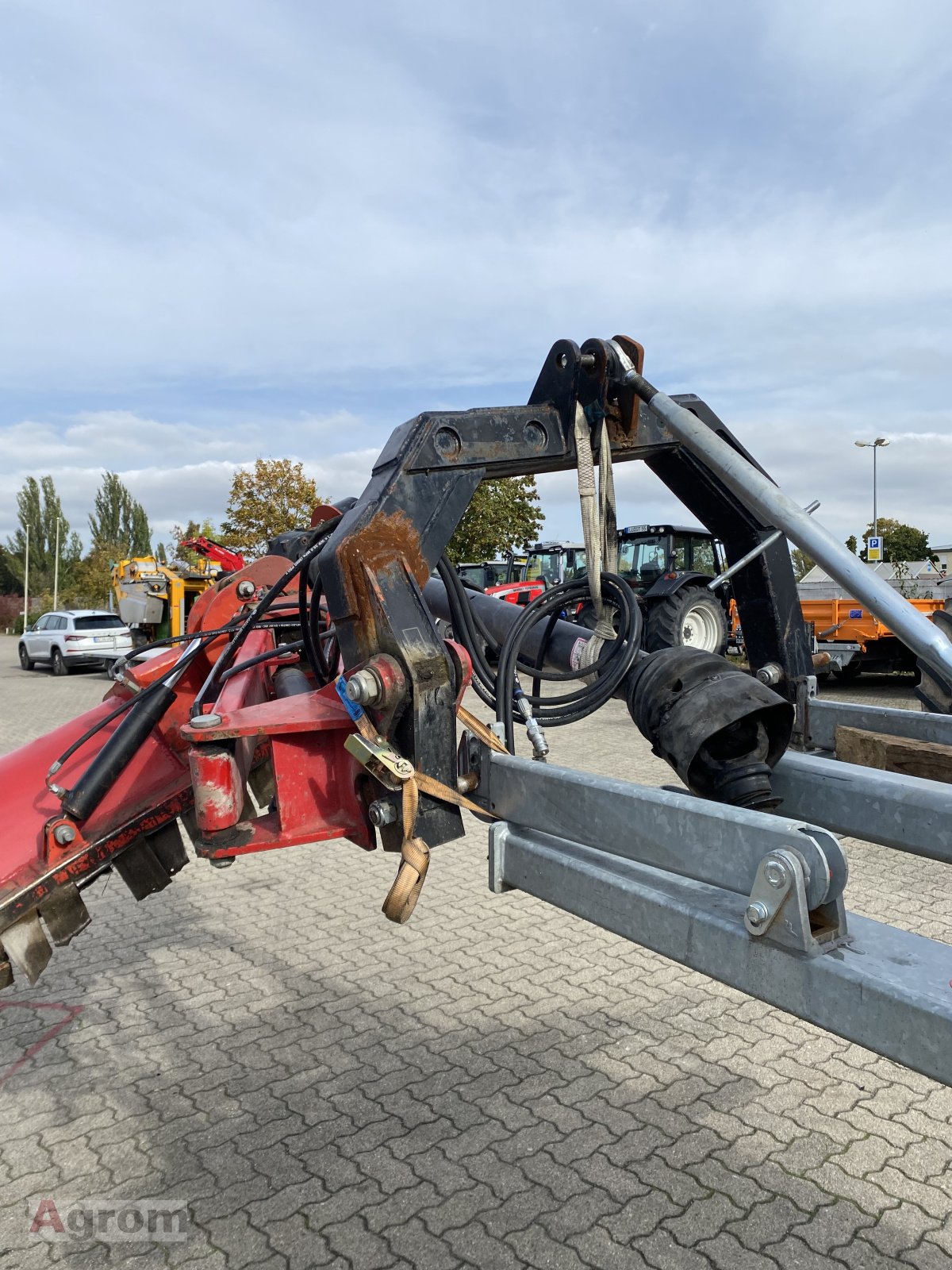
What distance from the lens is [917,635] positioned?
1481 mm

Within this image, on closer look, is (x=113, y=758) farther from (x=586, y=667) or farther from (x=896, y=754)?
(x=896, y=754)

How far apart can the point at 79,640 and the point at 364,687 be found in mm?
19772

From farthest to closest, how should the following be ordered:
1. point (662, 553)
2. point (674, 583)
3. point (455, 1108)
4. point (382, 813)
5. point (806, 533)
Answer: point (662, 553)
point (674, 583)
point (455, 1108)
point (382, 813)
point (806, 533)

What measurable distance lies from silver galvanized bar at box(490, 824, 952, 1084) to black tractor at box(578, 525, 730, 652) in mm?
9856

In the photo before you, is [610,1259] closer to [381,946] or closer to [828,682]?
[381,946]

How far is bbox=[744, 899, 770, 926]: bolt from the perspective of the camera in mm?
1310

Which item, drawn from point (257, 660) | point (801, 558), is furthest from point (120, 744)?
point (801, 558)

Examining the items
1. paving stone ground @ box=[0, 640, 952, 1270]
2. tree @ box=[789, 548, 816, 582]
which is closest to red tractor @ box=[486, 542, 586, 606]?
tree @ box=[789, 548, 816, 582]

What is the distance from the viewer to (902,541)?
141 feet

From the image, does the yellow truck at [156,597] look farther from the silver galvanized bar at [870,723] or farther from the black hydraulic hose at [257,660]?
the silver galvanized bar at [870,723]

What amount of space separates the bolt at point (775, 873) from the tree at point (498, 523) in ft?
71.1

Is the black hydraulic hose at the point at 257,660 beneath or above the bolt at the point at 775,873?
above

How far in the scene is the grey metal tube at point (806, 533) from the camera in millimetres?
1494

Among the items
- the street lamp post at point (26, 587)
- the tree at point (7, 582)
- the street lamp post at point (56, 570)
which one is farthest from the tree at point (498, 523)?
the tree at point (7, 582)
